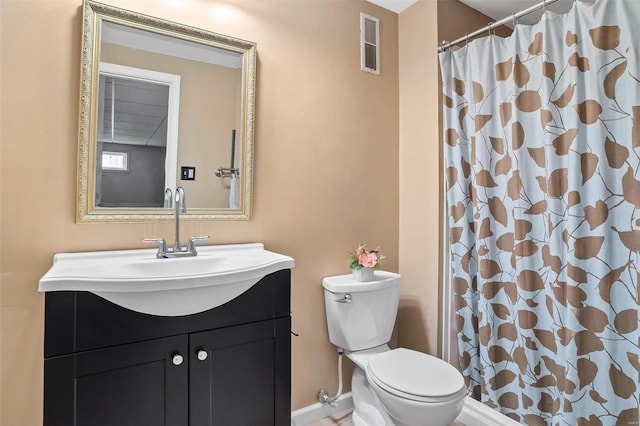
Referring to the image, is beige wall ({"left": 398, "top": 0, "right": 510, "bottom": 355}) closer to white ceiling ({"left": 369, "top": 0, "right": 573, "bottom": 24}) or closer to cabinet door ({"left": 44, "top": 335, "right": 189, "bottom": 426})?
white ceiling ({"left": 369, "top": 0, "right": 573, "bottom": 24})

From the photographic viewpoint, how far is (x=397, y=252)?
86.9 inches

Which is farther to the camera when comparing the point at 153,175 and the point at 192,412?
the point at 153,175

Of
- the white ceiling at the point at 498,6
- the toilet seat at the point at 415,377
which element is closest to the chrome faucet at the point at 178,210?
the toilet seat at the point at 415,377

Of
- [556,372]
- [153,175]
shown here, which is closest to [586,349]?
[556,372]

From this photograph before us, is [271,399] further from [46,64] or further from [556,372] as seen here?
[46,64]

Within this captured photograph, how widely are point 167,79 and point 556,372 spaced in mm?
2148

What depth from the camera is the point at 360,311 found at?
178cm

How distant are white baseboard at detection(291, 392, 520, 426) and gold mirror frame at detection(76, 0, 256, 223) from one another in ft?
3.55

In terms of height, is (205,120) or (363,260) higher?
(205,120)

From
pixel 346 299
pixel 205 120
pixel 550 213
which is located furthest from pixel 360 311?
pixel 205 120

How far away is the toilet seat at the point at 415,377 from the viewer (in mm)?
1366

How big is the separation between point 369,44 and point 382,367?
71.0 inches

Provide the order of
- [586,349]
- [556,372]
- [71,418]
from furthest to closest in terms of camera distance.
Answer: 1. [556,372]
2. [586,349]
3. [71,418]

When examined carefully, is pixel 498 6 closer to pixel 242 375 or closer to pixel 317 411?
pixel 242 375
